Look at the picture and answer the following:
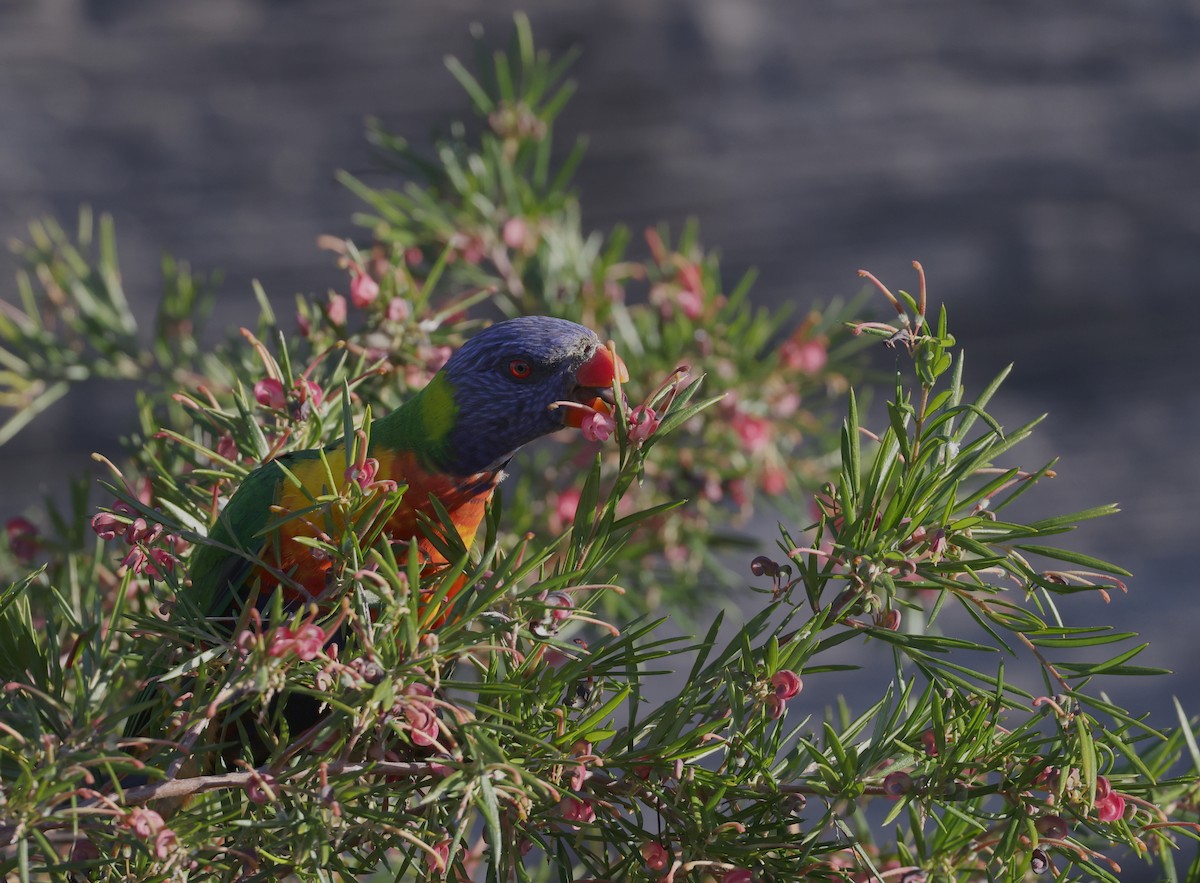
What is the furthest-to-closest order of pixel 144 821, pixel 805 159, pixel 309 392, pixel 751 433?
pixel 805 159 → pixel 751 433 → pixel 309 392 → pixel 144 821

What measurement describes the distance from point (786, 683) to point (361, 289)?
1.26 feet

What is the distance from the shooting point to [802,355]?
94 cm

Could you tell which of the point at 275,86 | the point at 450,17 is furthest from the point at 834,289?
the point at 275,86

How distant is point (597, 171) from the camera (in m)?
2.38

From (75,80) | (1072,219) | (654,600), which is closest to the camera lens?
(654,600)

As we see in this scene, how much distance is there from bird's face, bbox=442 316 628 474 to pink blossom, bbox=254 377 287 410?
0.11m

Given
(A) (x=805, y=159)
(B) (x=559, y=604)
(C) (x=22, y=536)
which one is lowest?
(A) (x=805, y=159)

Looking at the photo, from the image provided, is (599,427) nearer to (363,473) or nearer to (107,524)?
(363,473)

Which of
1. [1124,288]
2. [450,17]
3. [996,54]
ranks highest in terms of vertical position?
[450,17]

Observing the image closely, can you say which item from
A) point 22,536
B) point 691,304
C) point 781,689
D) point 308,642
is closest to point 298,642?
point 308,642

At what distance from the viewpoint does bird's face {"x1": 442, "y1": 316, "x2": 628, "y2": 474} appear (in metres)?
0.69

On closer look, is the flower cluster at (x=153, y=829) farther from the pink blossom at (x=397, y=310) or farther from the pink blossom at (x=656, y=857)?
the pink blossom at (x=397, y=310)

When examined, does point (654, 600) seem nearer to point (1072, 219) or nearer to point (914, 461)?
point (914, 461)

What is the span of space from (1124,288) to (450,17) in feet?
5.47
